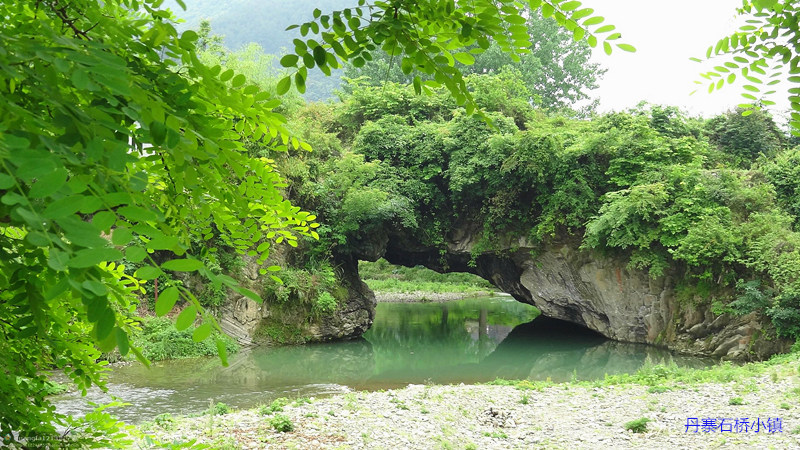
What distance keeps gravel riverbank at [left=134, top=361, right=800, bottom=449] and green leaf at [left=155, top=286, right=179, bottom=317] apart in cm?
462

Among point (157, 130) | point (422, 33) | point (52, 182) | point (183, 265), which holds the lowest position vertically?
point (183, 265)

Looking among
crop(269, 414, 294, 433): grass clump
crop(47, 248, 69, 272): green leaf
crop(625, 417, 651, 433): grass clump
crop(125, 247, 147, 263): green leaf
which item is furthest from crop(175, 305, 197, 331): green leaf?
crop(625, 417, 651, 433): grass clump

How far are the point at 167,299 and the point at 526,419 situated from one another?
6391 mm

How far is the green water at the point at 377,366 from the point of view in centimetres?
→ 837

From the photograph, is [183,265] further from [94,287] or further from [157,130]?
[157,130]

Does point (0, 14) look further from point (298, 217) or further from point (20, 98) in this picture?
point (298, 217)

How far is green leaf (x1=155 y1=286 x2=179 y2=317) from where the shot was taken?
0.85 metres

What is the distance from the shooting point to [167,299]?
85 cm

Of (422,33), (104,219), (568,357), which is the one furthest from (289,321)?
(104,219)

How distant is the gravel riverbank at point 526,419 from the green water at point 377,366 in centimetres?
178

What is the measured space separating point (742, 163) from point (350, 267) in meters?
10.5

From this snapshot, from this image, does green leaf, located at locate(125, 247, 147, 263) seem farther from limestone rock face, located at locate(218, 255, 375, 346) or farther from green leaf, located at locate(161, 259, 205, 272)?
limestone rock face, located at locate(218, 255, 375, 346)

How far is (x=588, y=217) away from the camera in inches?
523

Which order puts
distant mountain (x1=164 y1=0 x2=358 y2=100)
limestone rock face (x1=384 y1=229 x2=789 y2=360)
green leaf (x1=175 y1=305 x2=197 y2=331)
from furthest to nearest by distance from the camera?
distant mountain (x1=164 y1=0 x2=358 y2=100) → limestone rock face (x1=384 y1=229 x2=789 y2=360) → green leaf (x1=175 y1=305 x2=197 y2=331)
